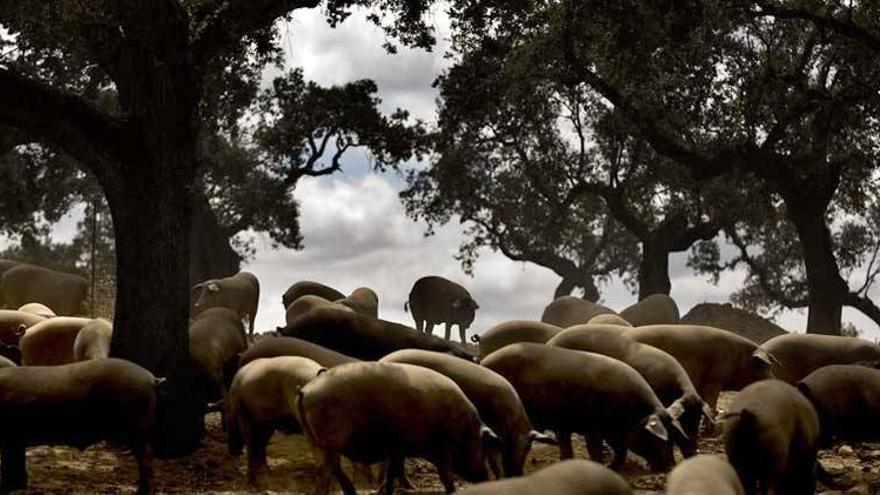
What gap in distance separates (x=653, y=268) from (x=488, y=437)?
25.3 metres

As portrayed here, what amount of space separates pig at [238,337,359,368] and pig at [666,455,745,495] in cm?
685

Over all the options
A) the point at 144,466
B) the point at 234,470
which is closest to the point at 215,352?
the point at 234,470

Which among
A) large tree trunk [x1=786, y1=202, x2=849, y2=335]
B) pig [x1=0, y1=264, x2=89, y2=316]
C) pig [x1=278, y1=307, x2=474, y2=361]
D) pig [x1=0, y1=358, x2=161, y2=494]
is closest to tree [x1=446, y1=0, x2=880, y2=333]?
large tree trunk [x1=786, y1=202, x2=849, y2=335]

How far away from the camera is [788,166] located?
27.5 m

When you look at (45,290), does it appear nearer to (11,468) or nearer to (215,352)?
(215,352)

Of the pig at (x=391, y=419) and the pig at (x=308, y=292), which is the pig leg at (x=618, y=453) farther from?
the pig at (x=308, y=292)

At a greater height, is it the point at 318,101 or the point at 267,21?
the point at 318,101

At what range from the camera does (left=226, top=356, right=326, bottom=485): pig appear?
438 inches

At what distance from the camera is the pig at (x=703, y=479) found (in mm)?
5449

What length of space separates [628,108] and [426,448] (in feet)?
59.3

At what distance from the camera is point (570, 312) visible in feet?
85.1

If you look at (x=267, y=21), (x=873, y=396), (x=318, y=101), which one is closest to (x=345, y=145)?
(x=318, y=101)

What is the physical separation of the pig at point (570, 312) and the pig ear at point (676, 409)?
13.5 metres

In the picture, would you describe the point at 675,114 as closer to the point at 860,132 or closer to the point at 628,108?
the point at 628,108
